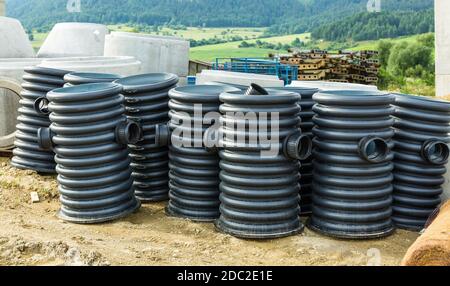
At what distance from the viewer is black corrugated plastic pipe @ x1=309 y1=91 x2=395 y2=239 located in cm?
559

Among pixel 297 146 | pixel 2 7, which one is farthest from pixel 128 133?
pixel 2 7

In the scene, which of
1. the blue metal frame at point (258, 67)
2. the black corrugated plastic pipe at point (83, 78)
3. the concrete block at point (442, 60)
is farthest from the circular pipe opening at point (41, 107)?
the blue metal frame at point (258, 67)

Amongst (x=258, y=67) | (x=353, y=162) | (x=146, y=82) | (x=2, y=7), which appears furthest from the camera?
(x=2, y=7)

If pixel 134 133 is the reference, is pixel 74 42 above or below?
above

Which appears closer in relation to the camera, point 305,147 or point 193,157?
point 305,147

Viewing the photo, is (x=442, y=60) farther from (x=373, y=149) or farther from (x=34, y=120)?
(x=34, y=120)

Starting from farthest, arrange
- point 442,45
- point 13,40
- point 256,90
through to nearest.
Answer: point 442,45 → point 13,40 → point 256,90

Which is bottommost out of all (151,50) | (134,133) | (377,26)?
(134,133)

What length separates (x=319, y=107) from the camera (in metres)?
5.80

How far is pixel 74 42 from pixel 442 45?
8.75 meters

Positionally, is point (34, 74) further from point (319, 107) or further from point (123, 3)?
point (123, 3)

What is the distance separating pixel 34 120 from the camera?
25.3 ft

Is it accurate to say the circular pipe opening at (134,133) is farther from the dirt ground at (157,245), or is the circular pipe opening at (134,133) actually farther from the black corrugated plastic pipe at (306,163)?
the black corrugated plastic pipe at (306,163)
